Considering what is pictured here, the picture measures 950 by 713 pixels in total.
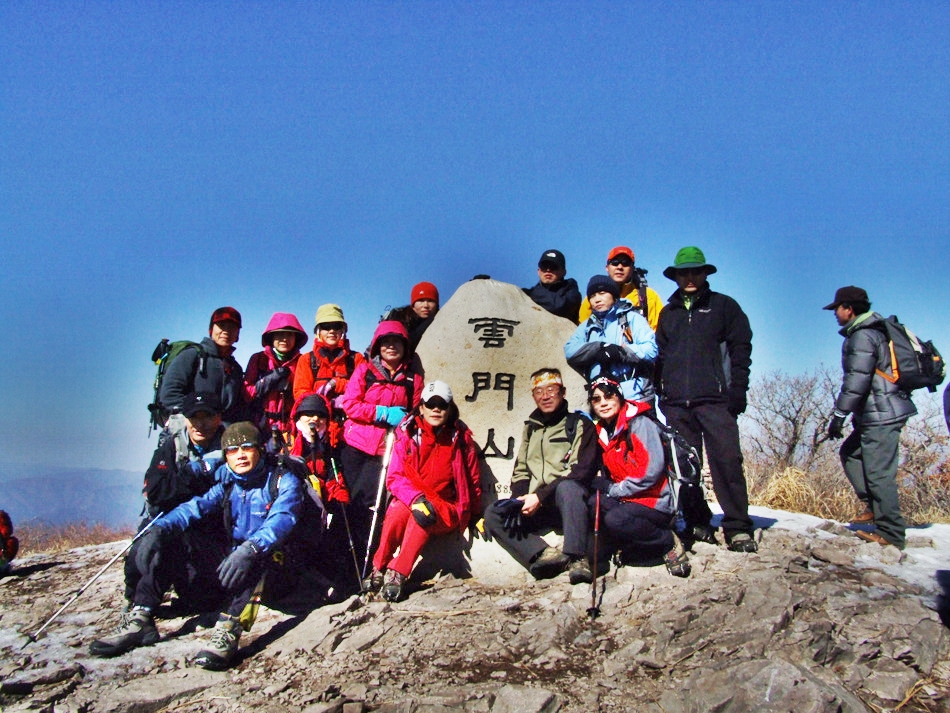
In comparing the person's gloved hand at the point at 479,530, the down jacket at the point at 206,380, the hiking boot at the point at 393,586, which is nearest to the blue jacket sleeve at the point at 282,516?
the hiking boot at the point at 393,586

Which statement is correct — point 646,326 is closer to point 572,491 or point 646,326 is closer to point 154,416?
point 572,491

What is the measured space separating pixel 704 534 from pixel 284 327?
3947 mm

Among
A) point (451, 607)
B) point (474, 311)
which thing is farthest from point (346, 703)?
point (474, 311)

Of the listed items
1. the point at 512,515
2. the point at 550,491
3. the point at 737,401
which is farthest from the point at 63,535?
the point at 737,401

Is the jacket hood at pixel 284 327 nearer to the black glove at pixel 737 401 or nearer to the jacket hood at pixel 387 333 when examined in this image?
the jacket hood at pixel 387 333

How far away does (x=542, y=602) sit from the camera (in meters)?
4.93

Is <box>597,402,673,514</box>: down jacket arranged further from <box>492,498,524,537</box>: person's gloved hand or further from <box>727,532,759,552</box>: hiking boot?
<box>727,532,759,552</box>: hiking boot

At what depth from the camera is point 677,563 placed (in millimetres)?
5117

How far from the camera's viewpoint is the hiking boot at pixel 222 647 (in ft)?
Result: 13.5

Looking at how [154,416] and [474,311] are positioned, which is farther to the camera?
[474,311]

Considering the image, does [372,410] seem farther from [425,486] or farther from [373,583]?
[373,583]

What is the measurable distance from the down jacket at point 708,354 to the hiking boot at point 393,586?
250 cm

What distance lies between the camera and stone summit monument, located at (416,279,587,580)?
21.0 ft

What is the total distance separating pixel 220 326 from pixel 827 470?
10.8 meters
